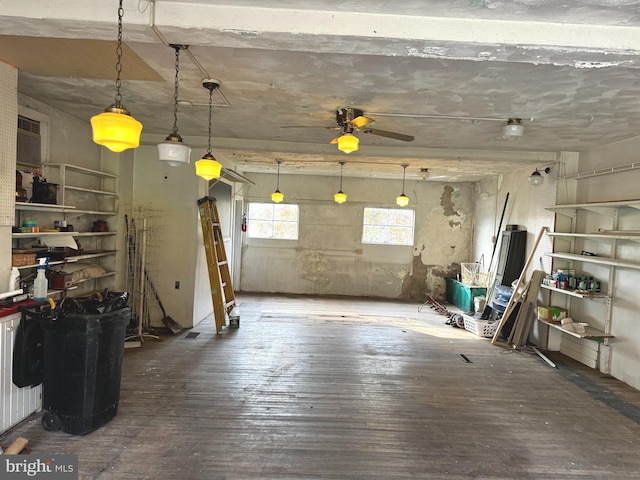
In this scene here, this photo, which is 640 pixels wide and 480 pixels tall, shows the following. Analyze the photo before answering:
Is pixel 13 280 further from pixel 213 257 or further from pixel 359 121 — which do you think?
pixel 359 121

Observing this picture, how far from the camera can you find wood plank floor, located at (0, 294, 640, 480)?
251 cm

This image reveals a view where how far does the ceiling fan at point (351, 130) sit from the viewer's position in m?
3.14

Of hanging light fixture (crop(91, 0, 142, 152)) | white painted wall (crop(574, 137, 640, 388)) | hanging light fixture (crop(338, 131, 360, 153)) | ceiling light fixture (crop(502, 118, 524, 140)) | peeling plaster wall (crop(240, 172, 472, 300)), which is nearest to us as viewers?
hanging light fixture (crop(91, 0, 142, 152))

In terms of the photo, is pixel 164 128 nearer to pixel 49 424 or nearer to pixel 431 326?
pixel 49 424

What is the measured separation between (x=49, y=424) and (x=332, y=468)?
2.21m

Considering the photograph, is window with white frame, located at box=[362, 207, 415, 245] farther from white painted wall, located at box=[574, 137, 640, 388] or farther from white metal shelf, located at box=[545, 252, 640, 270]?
white painted wall, located at box=[574, 137, 640, 388]

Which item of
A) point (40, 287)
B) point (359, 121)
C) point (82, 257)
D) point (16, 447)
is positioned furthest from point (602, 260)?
point (82, 257)

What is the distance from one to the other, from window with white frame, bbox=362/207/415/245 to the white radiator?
23.9ft

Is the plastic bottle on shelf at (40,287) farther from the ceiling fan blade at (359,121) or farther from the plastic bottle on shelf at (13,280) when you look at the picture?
the ceiling fan blade at (359,121)

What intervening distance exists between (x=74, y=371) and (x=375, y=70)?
3272 mm

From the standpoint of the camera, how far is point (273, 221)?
9133 millimetres

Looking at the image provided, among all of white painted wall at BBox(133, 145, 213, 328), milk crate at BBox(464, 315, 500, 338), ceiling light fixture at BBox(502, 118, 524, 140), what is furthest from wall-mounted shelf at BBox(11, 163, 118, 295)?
milk crate at BBox(464, 315, 500, 338)

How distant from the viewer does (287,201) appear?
906 centimetres

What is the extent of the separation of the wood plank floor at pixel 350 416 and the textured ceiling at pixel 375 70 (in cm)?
277
